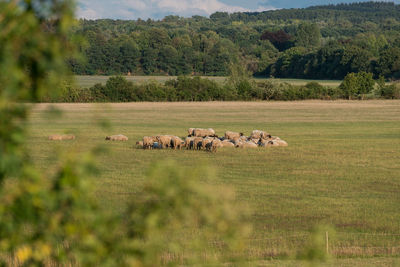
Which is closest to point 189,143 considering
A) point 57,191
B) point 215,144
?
point 215,144

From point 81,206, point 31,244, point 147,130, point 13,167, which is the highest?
point 13,167

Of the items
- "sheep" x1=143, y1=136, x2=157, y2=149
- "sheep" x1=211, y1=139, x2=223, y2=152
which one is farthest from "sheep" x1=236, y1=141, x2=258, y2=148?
"sheep" x1=143, y1=136, x2=157, y2=149

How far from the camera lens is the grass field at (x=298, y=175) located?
1189 centimetres

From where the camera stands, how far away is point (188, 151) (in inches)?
1145

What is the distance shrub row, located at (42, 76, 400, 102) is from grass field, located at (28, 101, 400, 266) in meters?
27.8

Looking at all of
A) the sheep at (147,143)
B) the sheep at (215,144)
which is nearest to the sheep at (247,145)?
the sheep at (215,144)

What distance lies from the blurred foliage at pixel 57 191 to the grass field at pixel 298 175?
0.76 ft

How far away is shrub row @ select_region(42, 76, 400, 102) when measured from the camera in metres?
76.9

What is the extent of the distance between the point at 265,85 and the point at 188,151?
55360 mm

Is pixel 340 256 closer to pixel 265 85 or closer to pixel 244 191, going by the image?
pixel 244 191

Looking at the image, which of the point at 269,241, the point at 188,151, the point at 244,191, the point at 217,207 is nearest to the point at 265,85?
the point at 188,151

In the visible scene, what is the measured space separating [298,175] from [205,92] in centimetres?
5814

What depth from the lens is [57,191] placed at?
307cm

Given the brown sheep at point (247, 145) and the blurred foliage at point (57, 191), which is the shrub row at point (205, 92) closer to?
the brown sheep at point (247, 145)
